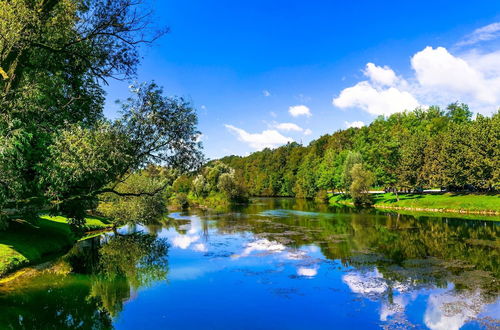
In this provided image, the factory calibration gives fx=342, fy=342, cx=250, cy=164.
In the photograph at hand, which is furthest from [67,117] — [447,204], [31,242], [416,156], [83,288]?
[416,156]

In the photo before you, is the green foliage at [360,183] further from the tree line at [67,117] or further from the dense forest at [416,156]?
the tree line at [67,117]

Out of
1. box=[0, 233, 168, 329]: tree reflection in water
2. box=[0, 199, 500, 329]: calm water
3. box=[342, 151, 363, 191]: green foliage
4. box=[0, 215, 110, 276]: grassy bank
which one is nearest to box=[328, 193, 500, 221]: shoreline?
box=[342, 151, 363, 191]: green foliage

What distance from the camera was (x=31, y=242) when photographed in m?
30.1

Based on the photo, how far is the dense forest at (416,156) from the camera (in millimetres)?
62656

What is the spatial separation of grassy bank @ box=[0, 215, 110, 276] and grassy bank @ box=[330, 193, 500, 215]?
57800 mm

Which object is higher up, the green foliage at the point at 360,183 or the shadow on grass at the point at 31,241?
the green foliage at the point at 360,183

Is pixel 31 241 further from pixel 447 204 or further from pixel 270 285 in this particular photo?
pixel 447 204

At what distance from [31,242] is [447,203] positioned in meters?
63.7

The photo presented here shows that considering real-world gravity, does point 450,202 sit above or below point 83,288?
above

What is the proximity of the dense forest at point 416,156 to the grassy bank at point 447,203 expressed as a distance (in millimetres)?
2393

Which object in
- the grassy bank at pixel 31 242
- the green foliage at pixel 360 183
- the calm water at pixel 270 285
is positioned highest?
the green foliage at pixel 360 183

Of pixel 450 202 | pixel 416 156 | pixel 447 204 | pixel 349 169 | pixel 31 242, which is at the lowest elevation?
pixel 31 242

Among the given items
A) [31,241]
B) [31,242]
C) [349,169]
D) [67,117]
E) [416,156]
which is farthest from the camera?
[349,169]

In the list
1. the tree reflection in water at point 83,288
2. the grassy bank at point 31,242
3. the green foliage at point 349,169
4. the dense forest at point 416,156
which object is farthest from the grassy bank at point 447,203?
the grassy bank at point 31,242
